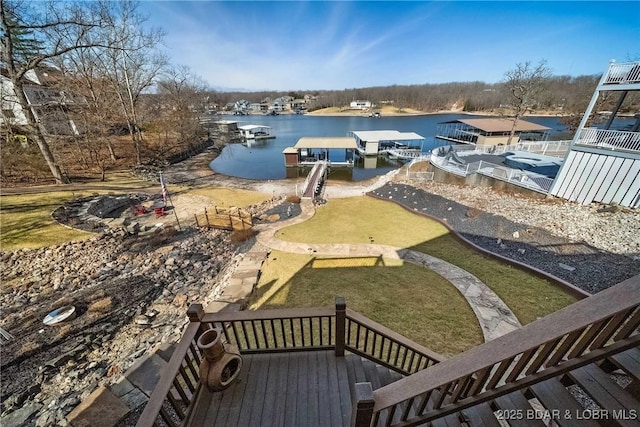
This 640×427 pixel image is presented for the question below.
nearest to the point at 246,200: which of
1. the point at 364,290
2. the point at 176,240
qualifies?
the point at 176,240

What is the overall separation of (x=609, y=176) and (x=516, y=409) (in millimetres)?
14635

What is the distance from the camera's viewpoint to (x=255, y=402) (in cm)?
324

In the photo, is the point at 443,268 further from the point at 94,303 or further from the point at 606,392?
the point at 94,303

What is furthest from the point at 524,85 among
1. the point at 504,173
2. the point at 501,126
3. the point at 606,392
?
the point at 606,392

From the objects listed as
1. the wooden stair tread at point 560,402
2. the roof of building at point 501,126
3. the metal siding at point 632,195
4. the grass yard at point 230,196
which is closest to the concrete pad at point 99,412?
the wooden stair tread at point 560,402

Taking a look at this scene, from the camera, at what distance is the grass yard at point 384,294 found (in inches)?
217

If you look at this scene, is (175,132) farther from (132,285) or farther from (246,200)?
(132,285)

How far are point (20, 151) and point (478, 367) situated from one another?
26677 mm

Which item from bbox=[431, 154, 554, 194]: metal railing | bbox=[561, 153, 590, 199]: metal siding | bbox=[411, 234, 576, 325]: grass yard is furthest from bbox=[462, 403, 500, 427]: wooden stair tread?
bbox=[431, 154, 554, 194]: metal railing

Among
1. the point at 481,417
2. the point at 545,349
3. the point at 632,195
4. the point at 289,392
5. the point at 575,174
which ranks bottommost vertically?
the point at 289,392

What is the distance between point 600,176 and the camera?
11078mm

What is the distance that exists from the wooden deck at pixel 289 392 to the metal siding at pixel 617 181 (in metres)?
14.3

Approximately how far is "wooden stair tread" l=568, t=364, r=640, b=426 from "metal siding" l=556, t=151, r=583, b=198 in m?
14.8

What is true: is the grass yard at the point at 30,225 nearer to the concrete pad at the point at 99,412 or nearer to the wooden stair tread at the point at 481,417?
the concrete pad at the point at 99,412
